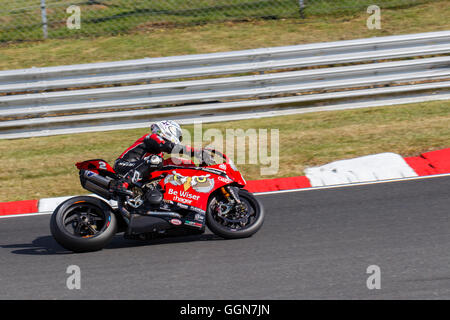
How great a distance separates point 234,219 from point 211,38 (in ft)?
28.2

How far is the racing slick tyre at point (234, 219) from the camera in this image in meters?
6.64

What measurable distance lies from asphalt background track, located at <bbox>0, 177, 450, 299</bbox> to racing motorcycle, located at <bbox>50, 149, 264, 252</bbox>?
19 cm

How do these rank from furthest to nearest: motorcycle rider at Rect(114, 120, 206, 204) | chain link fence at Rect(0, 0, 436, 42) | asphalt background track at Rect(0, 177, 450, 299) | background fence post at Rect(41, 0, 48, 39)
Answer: chain link fence at Rect(0, 0, 436, 42) < background fence post at Rect(41, 0, 48, 39) < motorcycle rider at Rect(114, 120, 206, 204) < asphalt background track at Rect(0, 177, 450, 299)

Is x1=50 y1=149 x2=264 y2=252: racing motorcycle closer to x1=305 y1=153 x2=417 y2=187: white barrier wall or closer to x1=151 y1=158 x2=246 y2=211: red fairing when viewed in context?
x1=151 y1=158 x2=246 y2=211: red fairing

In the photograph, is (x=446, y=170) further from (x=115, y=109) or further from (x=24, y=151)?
(x=24, y=151)

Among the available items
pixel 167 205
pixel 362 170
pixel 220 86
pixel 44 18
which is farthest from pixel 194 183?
pixel 44 18

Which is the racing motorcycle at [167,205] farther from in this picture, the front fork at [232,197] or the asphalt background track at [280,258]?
the asphalt background track at [280,258]

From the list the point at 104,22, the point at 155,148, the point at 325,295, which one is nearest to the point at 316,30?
the point at 104,22

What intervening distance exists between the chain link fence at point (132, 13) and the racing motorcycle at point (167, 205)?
8.60 metres

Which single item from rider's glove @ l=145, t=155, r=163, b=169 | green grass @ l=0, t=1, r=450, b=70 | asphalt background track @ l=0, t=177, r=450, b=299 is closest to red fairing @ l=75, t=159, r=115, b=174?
rider's glove @ l=145, t=155, r=163, b=169

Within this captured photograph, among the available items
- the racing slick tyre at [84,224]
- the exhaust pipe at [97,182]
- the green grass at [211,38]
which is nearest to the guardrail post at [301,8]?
the green grass at [211,38]

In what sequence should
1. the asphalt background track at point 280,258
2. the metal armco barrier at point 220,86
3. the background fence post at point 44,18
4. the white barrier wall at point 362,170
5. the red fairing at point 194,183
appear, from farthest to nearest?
the background fence post at point 44,18 < the metal armco barrier at point 220,86 < the white barrier wall at point 362,170 < the red fairing at point 194,183 < the asphalt background track at point 280,258

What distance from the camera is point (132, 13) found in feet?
48.2

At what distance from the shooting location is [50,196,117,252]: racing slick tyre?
629cm
